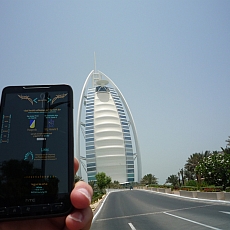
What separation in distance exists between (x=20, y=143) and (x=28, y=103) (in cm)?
41

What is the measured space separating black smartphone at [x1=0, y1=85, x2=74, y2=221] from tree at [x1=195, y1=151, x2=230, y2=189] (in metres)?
37.6

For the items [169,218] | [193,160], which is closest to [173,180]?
[193,160]

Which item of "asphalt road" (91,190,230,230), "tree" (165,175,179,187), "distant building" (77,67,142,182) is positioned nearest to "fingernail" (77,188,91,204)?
"asphalt road" (91,190,230,230)

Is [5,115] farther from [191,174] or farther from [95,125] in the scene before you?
[95,125]

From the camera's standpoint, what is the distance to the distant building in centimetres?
10200

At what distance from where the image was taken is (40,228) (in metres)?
2.26

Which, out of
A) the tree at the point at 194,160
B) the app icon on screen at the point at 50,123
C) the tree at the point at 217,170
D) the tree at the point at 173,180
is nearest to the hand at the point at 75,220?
the app icon on screen at the point at 50,123

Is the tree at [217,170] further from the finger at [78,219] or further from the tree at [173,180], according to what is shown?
the finger at [78,219]

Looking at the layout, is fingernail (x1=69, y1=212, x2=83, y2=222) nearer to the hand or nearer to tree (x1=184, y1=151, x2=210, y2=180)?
the hand

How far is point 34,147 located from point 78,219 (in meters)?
0.75

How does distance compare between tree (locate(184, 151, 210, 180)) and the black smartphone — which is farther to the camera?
tree (locate(184, 151, 210, 180))

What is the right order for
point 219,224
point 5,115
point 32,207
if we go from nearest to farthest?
point 32,207 → point 5,115 → point 219,224

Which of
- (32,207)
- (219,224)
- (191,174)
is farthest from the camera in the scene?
(191,174)

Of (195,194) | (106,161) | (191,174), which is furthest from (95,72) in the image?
(195,194)
